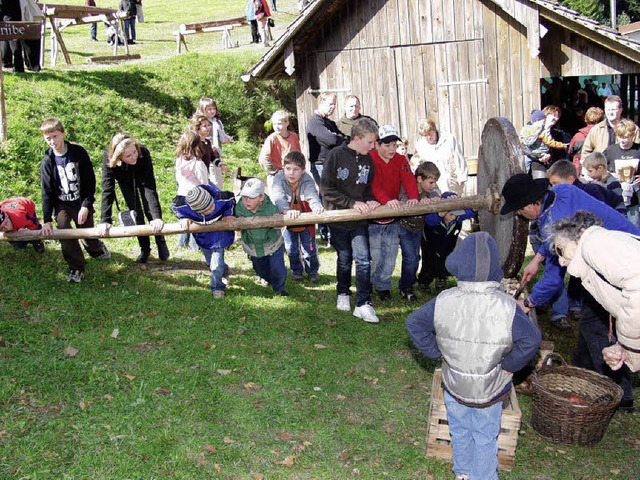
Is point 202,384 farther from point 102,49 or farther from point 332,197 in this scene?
point 102,49

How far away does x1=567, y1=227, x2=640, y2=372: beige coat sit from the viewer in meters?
4.25

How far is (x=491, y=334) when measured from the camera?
424cm

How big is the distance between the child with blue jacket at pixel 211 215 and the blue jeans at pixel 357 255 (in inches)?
47.7

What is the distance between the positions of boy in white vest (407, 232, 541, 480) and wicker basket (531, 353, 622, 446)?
107 centimetres

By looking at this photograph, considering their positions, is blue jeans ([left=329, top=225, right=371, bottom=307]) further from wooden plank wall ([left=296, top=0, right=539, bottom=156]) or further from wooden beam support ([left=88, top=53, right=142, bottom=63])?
wooden beam support ([left=88, top=53, right=142, bottom=63])

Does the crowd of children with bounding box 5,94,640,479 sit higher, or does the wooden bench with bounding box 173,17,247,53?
the wooden bench with bounding box 173,17,247,53

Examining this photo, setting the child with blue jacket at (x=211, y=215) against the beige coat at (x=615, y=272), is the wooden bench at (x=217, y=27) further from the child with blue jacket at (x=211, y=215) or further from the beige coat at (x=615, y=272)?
the beige coat at (x=615, y=272)

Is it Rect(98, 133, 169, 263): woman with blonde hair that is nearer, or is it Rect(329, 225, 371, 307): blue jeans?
Rect(329, 225, 371, 307): blue jeans

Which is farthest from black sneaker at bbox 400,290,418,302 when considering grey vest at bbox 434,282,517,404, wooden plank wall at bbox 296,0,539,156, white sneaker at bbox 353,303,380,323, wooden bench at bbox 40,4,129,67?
wooden bench at bbox 40,4,129,67

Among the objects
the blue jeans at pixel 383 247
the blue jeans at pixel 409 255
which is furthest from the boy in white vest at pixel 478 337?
the blue jeans at pixel 409 255

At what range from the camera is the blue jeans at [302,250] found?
8.48m

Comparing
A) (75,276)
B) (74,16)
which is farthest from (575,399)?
(74,16)

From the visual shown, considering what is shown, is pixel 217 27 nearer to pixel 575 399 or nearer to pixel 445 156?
pixel 445 156

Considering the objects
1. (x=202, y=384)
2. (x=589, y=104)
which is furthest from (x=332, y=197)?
(x=589, y=104)
